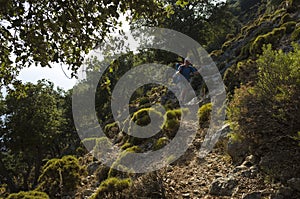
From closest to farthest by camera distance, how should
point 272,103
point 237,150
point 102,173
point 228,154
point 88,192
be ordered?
point 272,103, point 237,150, point 228,154, point 88,192, point 102,173

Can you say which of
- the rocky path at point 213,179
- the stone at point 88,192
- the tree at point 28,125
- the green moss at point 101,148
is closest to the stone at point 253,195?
the rocky path at point 213,179

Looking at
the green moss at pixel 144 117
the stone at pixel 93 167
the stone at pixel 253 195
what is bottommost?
the stone at pixel 253 195

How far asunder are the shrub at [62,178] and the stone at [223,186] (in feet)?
18.7

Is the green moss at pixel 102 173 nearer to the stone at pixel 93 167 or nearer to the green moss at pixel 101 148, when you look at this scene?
the stone at pixel 93 167

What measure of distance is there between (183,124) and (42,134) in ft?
49.9

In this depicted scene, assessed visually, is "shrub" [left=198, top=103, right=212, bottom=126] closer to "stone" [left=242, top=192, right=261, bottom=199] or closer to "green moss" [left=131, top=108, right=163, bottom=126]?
"green moss" [left=131, top=108, right=163, bottom=126]

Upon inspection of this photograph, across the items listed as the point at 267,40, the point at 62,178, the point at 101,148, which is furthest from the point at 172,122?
the point at 267,40

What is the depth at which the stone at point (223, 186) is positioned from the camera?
17.7ft

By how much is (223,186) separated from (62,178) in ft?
21.1

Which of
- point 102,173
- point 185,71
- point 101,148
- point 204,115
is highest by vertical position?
point 185,71

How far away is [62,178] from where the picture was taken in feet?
33.3

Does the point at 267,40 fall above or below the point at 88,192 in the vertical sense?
above

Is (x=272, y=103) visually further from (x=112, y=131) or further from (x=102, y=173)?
(x=112, y=131)

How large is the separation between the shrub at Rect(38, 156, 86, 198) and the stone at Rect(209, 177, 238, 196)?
18.7ft
